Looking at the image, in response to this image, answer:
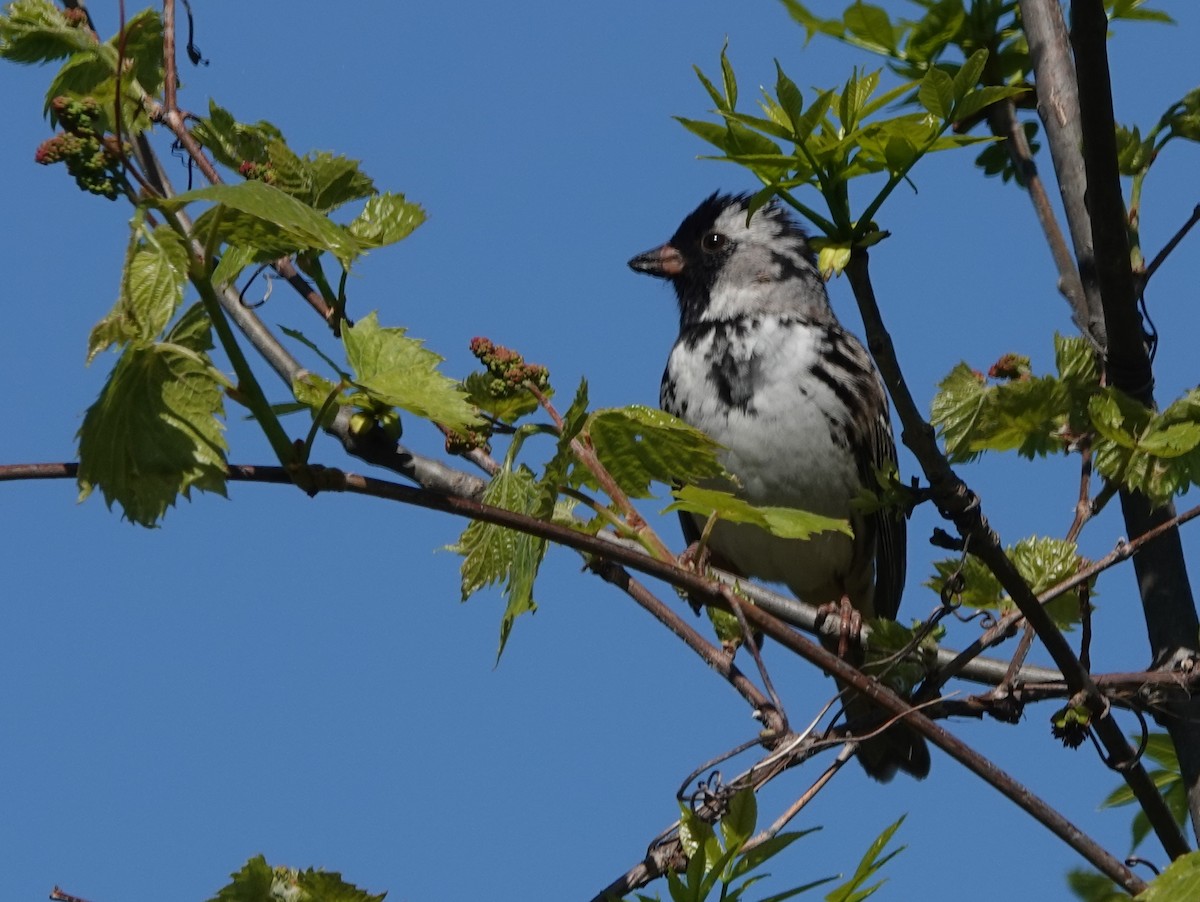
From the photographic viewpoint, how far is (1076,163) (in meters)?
3.86

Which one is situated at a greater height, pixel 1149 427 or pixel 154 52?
pixel 154 52

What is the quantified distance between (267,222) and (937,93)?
1.03m

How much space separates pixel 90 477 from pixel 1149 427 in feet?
6.90

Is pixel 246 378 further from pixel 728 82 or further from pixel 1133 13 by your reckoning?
pixel 1133 13

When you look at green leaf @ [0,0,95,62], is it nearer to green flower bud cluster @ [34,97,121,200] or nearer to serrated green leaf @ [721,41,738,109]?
green flower bud cluster @ [34,97,121,200]

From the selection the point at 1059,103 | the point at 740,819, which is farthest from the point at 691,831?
the point at 1059,103

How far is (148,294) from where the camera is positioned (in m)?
2.10

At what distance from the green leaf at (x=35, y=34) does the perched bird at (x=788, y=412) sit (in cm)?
278

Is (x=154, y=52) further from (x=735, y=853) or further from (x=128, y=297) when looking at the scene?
(x=735, y=853)

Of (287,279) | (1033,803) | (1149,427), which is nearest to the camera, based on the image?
(1033,803)

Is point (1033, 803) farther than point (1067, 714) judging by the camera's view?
No

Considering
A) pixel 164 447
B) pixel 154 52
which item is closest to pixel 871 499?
pixel 164 447

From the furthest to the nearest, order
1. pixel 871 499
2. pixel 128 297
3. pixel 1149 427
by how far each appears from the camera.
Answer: pixel 1149 427, pixel 871 499, pixel 128 297

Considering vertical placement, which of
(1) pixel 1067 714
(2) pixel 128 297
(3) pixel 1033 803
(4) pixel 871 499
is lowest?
(3) pixel 1033 803
